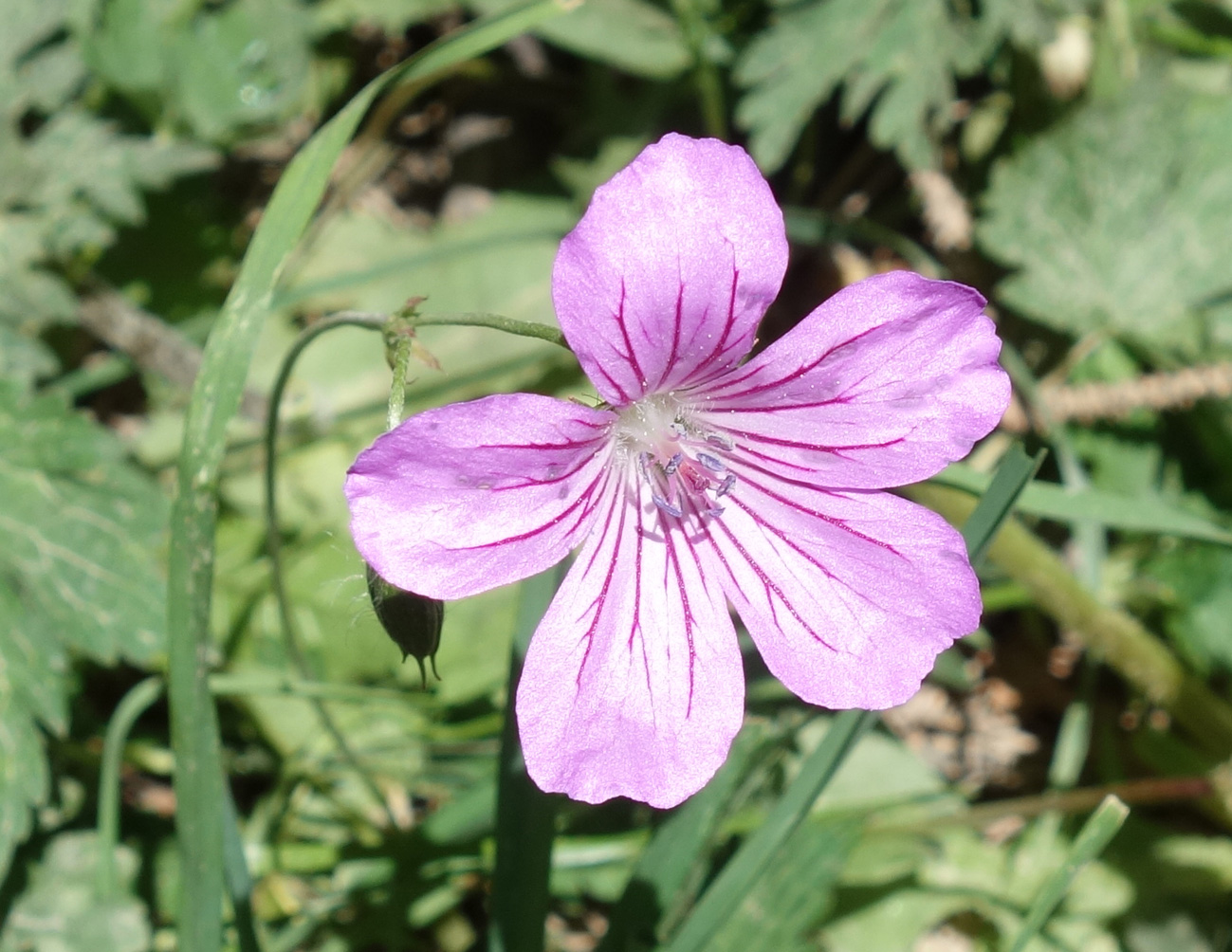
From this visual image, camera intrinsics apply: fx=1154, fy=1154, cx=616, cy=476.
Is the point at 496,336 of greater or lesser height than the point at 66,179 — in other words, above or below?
below

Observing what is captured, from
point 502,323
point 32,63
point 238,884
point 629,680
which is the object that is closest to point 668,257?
point 502,323

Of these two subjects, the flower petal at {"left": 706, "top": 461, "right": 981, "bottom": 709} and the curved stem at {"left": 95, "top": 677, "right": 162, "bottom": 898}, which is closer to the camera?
the flower petal at {"left": 706, "top": 461, "right": 981, "bottom": 709}

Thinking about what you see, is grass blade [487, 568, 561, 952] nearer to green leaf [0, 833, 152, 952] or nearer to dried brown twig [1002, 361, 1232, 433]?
green leaf [0, 833, 152, 952]

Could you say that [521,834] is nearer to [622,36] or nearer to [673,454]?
[673,454]

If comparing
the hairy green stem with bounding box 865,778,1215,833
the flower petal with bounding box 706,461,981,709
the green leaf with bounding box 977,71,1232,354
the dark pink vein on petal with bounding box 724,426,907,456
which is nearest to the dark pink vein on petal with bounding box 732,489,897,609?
the flower petal with bounding box 706,461,981,709

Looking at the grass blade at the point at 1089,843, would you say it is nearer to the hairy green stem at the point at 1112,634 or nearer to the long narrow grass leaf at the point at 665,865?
the long narrow grass leaf at the point at 665,865

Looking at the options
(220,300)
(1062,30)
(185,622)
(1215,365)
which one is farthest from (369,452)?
(1062,30)

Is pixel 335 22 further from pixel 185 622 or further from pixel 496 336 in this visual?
pixel 185 622

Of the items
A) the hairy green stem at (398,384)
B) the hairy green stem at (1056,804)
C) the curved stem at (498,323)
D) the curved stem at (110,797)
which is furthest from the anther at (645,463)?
the hairy green stem at (1056,804)
